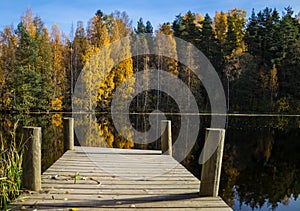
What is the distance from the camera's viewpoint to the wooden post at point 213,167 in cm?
321

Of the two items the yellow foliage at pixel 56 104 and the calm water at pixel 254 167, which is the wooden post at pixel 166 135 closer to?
the calm water at pixel 254 167

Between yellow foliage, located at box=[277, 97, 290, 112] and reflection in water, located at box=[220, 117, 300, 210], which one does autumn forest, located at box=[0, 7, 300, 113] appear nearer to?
yellow foliage, located at box=[277, 97, 290, 112]

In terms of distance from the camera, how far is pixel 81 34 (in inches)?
1123

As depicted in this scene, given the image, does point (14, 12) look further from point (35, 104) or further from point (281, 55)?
point (281, 55)

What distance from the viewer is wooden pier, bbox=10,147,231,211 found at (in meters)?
3.02

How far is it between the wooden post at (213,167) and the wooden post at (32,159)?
1.86 metres

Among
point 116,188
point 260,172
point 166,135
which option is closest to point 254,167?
point 260,172

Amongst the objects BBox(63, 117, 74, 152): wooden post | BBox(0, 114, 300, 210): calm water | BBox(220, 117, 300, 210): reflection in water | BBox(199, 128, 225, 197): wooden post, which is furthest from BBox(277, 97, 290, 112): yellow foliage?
BBox(199, 128, 225, 197): wooden post

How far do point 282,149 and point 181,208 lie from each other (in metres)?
9.46

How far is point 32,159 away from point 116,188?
1.03 meters

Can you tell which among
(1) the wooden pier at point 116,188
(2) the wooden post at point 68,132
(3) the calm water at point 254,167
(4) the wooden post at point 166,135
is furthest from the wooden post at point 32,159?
(3) the calm water at point 254,167

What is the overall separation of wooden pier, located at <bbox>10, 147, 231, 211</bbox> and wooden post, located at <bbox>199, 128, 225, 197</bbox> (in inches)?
3.8

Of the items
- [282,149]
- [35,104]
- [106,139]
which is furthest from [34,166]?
[35,104]

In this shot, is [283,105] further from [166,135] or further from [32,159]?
[32,159]
